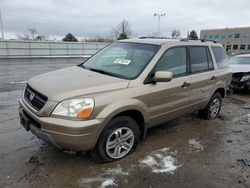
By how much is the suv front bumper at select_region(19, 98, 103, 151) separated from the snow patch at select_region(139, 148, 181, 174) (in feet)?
3.21

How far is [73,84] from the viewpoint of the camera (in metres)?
3.22

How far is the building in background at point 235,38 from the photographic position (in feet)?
244

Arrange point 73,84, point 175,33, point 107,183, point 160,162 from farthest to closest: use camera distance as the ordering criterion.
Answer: point 175,33 → point 160,162 → point 73,84 → point 107,183

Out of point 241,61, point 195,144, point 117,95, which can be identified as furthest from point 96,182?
point 241,61

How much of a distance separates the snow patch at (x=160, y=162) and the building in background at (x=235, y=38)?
254 feet

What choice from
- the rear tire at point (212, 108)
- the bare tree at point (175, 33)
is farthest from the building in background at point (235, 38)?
the rear tire at point (212, 108)

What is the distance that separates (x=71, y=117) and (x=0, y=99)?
476 centimetres

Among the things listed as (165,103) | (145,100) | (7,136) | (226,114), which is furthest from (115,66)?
(226,114)

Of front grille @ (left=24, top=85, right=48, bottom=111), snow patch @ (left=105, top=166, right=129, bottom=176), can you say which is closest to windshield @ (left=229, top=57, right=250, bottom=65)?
snow patch @ (left=105, top=166, right=129, bottom=176)

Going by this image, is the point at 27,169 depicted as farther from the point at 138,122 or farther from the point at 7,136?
the point at 138,122

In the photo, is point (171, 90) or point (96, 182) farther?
point (171, 90)

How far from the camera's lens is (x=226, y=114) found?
20.8 feet

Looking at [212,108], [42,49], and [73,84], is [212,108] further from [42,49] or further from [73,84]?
[42,49]

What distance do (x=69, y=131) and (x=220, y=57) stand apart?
429cm
